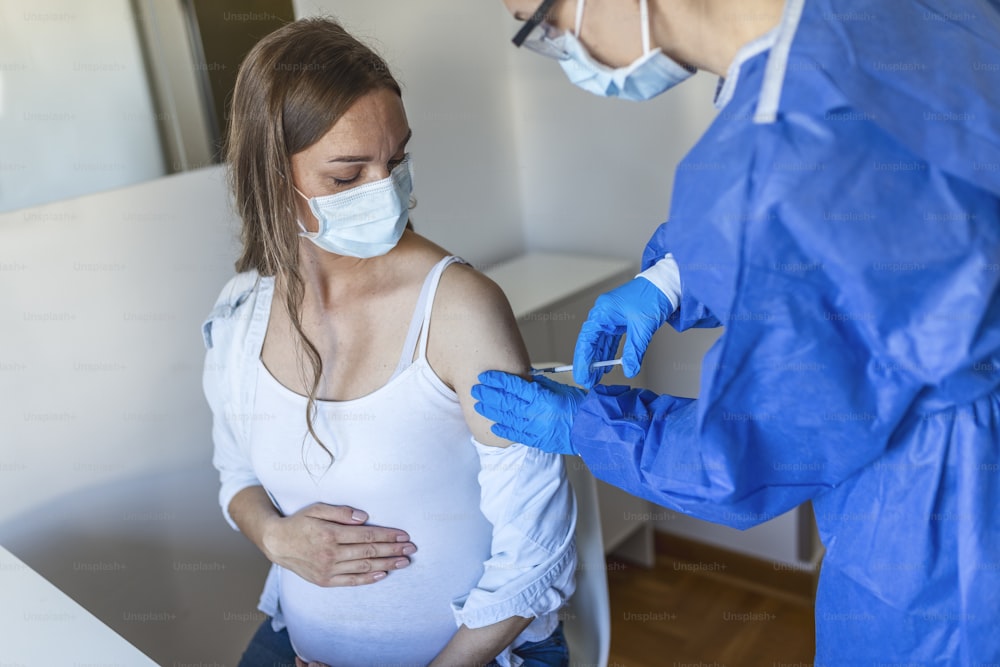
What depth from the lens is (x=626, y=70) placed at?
0.98 meters

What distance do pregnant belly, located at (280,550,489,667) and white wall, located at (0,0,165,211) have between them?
83 centimetres

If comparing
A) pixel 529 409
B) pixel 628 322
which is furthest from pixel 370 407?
pixel 628 322

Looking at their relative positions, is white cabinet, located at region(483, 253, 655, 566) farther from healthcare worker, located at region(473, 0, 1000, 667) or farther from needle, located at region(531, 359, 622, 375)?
healthcare worker, located at region(473, 0, 1000, 667)

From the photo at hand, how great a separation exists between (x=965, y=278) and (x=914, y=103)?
7.0 inches

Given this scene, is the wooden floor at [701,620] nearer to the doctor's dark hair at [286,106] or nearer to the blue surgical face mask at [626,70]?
the doctor's dark hair at [286,106]

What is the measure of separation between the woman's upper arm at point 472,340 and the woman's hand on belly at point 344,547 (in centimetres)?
22

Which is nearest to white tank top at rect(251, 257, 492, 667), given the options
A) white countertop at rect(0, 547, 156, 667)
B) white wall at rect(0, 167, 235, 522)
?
white countertop at rect(0, 547, 156, 667)

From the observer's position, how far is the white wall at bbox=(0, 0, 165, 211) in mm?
1485

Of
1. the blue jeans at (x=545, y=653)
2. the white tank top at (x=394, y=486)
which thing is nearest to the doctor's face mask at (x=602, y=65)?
the white tank top at (x=394, y=486)

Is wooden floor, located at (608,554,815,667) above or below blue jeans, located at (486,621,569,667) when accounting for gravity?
below

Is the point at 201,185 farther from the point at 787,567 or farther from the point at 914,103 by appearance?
the point at 787,567

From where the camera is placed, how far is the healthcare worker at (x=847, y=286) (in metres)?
0.86

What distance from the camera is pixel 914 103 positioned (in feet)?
2.86

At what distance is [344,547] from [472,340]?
1.21 ft
